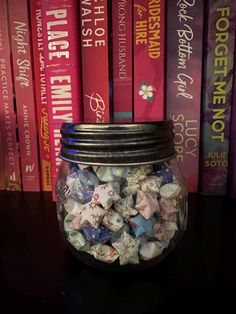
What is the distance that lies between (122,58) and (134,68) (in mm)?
22

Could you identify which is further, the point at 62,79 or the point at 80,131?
the point at 62,79

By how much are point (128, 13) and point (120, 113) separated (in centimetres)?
14

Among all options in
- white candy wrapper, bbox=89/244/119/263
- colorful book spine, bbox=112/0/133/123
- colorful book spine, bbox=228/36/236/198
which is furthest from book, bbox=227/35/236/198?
white candy wrapper, bbox=89/244/119/263

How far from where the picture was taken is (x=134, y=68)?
1.35 ft

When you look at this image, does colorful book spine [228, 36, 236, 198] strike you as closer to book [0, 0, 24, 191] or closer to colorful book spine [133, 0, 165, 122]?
colorful book spine [133, 0, 165, 122]

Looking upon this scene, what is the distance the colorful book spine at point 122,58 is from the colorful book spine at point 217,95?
0.35 feet

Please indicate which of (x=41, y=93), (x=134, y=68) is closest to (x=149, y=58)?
(x=134, y=68)

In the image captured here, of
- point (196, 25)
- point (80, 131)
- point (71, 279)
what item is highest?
point (196, 25)

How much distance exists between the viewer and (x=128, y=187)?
10.2 inches

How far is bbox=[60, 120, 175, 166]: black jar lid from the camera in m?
0.26

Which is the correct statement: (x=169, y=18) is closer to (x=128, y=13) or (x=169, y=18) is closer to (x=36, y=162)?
(x=128, y=13)

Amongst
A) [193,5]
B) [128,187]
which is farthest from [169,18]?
[128,187]

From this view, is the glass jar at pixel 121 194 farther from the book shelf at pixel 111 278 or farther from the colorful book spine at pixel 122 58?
the colorful book spine at pixel 122 58

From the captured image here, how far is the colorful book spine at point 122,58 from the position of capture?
398mm
